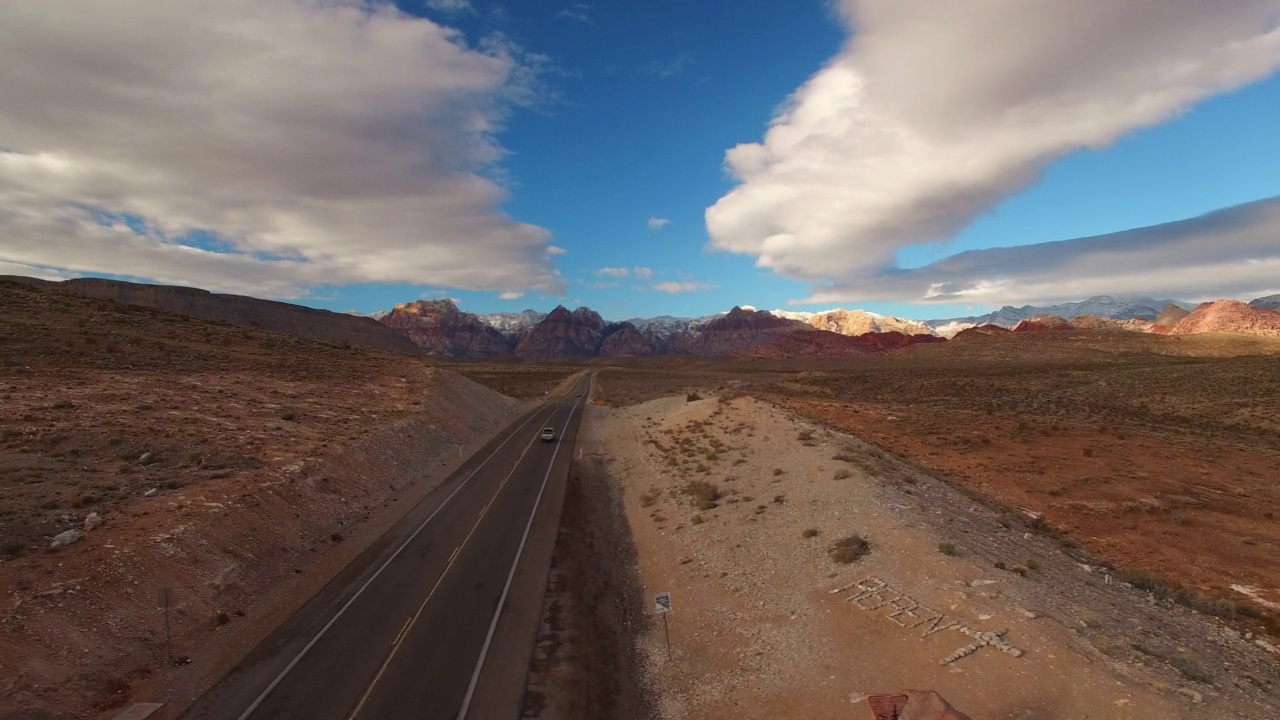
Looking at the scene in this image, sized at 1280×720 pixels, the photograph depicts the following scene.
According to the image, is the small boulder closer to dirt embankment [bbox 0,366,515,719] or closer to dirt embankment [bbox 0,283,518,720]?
dirt embankment [bbox 0,283,518,720]

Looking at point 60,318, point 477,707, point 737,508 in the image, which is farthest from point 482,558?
point 60,318

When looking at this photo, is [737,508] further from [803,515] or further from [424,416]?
[424,416]

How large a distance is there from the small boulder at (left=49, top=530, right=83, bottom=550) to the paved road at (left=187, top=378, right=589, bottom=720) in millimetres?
6432

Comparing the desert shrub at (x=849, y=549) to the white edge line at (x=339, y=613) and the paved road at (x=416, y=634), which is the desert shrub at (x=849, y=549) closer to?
the paved road at (x=416, y=634)

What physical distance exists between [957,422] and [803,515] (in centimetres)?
2881

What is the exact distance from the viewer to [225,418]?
3086cm

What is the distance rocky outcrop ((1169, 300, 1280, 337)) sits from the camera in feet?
475

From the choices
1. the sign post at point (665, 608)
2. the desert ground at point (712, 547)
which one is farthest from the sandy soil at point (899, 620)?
the sign post at point (665, 608)

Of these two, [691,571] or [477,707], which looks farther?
[691,571]

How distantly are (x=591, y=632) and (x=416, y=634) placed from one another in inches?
179

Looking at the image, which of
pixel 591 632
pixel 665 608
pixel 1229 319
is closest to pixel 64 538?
pixel 591 632

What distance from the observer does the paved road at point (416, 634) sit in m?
12.0

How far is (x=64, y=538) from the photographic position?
15.5 m

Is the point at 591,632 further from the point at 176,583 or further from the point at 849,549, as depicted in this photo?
the point at 176,583
